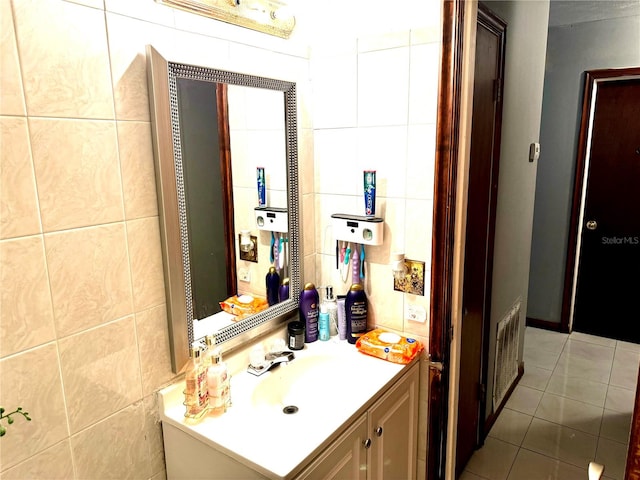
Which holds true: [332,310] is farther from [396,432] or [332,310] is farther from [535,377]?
[535,377]

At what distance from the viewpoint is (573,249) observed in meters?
2.90

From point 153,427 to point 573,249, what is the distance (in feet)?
9.26

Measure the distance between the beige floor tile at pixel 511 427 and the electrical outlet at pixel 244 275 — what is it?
157cm

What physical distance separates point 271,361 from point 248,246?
388 millimetres

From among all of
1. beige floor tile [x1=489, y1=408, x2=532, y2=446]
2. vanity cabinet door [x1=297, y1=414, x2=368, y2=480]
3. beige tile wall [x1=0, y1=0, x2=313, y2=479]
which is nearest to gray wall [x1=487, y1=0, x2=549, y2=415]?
beige floor tile [x1=489, y1=408, x2=532, y2=446]

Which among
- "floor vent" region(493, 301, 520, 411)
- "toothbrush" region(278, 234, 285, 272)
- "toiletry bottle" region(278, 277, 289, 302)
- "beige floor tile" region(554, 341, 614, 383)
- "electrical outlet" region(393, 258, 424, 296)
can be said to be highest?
"toothbrush" region(278, 234, 285, 272)

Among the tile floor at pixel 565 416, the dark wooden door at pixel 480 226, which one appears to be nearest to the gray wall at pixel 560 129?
the tile floor at pixel 565 416

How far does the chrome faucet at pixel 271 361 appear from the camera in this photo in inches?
53.3

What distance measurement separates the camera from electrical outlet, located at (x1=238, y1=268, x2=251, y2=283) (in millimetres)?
1399

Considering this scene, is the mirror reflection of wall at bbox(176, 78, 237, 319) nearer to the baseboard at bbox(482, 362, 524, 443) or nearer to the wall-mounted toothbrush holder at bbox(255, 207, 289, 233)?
the wall-mounted toothbrush holder at bbox(255, 207, 289, 233)

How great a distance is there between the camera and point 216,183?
128 centimetres

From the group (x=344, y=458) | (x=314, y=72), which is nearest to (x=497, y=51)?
(x=314, y=72)

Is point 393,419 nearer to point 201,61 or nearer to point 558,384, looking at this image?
point 201,61

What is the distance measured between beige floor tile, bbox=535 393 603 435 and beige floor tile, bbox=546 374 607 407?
50 mm
